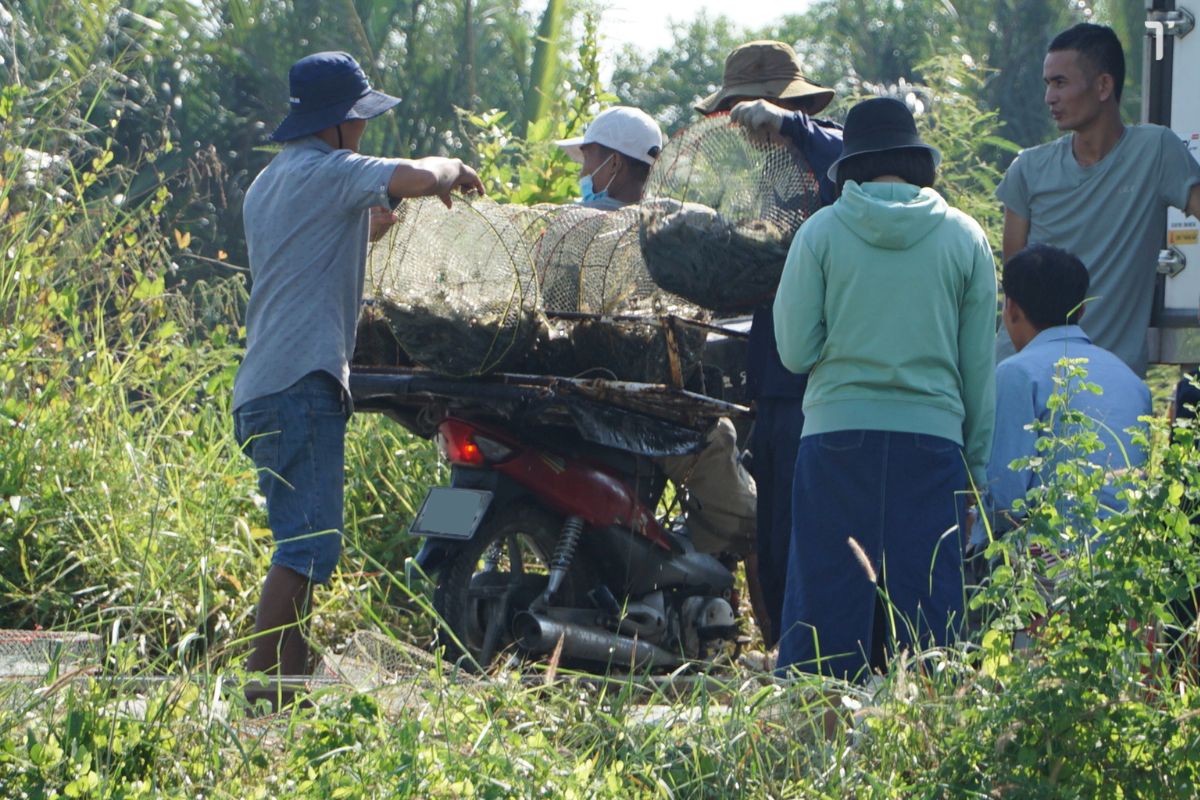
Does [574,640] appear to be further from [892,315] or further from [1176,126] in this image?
[1176,126]

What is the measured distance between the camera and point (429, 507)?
5.28 meters

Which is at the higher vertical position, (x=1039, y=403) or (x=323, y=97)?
(x=323, y=97)

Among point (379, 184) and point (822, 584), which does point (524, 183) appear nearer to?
point (379, 184)

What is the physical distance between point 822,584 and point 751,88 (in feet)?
7.00

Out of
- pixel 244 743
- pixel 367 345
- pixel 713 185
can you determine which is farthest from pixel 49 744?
pixel 713 185

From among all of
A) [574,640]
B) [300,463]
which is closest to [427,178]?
[300,463]

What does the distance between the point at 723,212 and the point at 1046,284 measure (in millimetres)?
1094

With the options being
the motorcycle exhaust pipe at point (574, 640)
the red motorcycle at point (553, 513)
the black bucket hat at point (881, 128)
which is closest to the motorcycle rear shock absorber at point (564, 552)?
the red motorcycle at point (553, 513)

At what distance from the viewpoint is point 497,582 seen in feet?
17.7

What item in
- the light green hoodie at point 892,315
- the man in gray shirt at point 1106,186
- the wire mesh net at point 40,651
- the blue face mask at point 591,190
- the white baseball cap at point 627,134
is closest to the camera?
the wire mesh net at point 40,651

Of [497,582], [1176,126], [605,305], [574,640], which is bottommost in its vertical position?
[574,640]

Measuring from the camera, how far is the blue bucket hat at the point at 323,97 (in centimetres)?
504

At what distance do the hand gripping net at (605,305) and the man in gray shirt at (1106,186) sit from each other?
Answer: 1.24 m

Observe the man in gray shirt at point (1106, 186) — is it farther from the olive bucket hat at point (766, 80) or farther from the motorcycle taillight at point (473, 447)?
the motorcycle taillight at point (473, 447)
